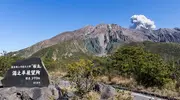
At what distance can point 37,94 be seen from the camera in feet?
31.5

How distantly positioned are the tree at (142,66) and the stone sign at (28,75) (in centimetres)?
791

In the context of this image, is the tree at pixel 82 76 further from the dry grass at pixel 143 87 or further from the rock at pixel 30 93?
the dry grass at pixel 143 87

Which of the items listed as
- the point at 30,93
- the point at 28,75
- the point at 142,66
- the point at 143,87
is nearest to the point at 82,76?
the point at 30,93

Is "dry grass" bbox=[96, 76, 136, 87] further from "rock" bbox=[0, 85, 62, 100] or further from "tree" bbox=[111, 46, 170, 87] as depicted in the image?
"rock" bbox=[0, 85, 62, 100]

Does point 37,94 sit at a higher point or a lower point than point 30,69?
lower

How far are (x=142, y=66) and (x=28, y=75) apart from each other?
30.3ft

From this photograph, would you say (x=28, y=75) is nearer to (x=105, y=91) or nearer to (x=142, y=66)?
(x=105, y=91)

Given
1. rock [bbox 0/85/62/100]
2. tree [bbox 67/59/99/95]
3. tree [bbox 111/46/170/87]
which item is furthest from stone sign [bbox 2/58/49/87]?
tree [bbox 111/46/170/87]

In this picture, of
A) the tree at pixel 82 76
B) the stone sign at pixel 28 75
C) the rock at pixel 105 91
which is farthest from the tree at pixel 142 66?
the stone sign at pixel 28 75

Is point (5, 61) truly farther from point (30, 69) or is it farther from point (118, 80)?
point (30, 69)

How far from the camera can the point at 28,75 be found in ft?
35.5

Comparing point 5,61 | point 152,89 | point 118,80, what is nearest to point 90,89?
point 152,89

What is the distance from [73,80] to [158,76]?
7.75 m

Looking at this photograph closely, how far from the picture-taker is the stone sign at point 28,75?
10680mm
